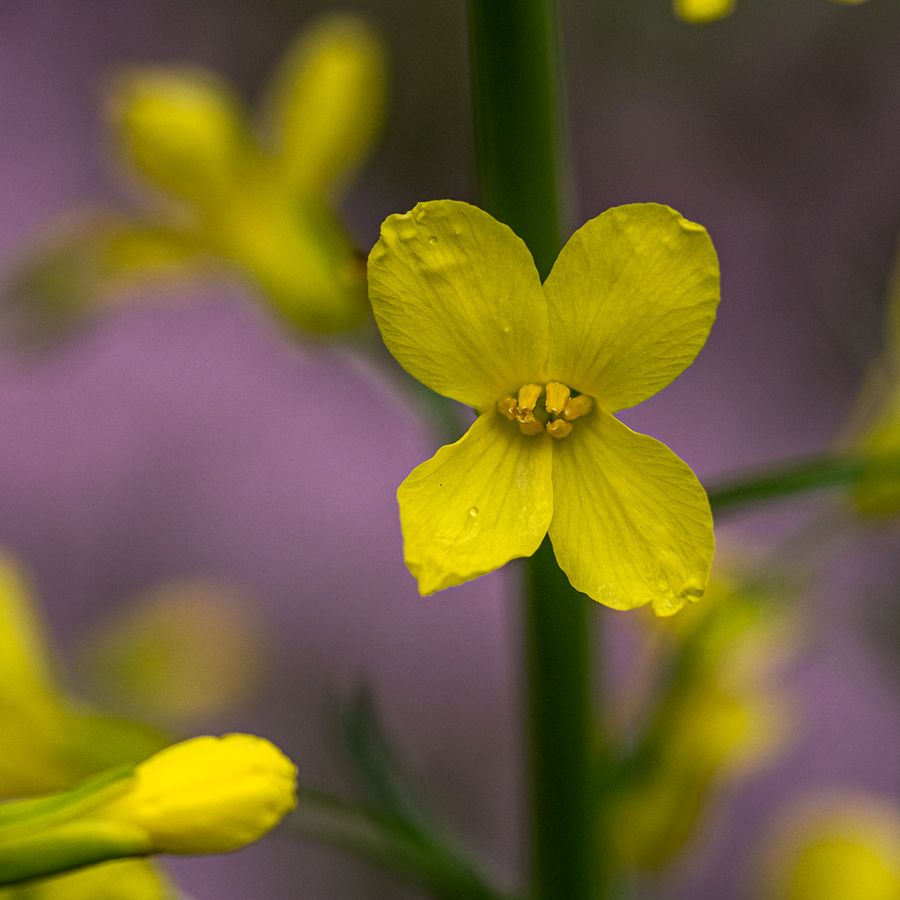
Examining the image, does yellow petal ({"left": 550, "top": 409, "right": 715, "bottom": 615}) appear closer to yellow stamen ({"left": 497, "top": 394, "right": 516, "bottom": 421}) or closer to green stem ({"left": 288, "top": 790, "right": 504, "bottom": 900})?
yellow stamen ({"left": 497, "top": 394, "right": 516, "bottom": 421})

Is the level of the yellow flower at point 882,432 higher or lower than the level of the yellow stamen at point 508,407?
lower

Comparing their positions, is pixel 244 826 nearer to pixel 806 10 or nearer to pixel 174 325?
pixel 174 325

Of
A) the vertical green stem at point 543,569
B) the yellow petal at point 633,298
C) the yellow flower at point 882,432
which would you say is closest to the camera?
the yellow petal at point 633,298

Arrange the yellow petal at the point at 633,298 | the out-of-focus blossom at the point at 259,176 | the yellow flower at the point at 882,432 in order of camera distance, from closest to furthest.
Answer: the yellow petal at the point at 633,298 → the yellow flower at the point at 882,432 → the out-of-focus blossom at the point at 259,176

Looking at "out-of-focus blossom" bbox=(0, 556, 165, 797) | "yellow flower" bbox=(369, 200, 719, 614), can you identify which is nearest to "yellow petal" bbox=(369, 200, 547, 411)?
"yellow flower" bbox=(369, 200, 719, 614)

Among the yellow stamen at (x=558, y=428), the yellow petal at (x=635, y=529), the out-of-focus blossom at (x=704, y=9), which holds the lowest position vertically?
the yellow petal at (x=635, y=529)

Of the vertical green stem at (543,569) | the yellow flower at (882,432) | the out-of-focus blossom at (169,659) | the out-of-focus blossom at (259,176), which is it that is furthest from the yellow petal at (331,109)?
the out-of-focus blossom at (169,659)

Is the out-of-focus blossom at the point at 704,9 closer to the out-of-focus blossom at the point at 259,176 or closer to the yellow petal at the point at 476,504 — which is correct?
the yellow petal at the point at 476,504
